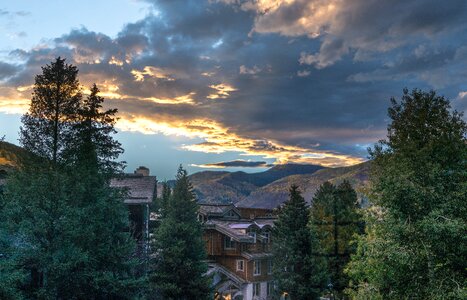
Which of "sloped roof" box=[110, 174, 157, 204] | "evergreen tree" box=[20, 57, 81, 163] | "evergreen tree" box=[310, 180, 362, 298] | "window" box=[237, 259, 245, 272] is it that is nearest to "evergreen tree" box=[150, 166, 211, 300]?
"sloped roof" box=[110, 174, 157, 204]

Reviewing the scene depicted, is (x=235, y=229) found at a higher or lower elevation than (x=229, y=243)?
higher

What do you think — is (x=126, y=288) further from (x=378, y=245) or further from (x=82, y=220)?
(x=378, y=245)

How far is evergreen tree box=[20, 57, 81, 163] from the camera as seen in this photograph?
80.6 ft

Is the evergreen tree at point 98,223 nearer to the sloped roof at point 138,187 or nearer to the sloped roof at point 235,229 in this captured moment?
the sloped roof at point 138,187

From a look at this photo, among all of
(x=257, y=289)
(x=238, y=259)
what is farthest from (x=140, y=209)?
(x=257, y=289)

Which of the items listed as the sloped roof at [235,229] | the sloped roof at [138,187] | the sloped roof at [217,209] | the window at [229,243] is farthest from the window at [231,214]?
the sloped roof at [138,187]

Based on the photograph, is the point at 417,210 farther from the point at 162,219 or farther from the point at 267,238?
the point at 267,238

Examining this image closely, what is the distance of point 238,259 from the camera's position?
4862cm

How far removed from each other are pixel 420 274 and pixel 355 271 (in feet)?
17.8

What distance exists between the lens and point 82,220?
76.5 feet

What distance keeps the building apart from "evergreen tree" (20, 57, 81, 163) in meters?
23.3

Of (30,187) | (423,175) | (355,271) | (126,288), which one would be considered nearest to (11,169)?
(30,187)

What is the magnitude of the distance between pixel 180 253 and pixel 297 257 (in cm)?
1260

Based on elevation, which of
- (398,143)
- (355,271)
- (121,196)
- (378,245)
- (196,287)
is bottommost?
(196,287)
